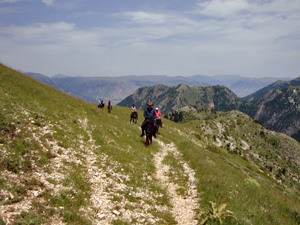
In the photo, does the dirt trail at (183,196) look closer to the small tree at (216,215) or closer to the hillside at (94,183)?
the hillside at (94,183)

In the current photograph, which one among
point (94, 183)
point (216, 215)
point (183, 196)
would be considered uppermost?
point (94, 183)

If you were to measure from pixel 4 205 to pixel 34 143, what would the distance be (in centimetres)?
484

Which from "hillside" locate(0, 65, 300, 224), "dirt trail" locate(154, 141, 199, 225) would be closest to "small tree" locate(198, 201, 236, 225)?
"hillside" locate(0, 65, 300, 224)

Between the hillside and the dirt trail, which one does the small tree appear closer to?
the hillside

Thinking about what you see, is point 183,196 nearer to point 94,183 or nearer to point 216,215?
point 216,215

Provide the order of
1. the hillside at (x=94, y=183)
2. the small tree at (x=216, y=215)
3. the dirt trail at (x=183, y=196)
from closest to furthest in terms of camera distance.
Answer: the hillside at (x=94, y=183)
the small tree at (x=216, y=215)
the dirt trail at (x=183, y=196)

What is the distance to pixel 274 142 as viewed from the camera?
11506cm

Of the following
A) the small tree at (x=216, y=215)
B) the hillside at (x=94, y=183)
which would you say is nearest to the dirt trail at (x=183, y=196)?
the hillside at (x=94, y=183)

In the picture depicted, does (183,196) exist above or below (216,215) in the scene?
below

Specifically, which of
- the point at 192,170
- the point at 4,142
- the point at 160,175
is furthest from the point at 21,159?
the point at 192,170

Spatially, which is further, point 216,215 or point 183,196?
point 183,196

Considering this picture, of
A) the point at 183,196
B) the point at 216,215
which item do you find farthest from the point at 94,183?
the point at 216,215

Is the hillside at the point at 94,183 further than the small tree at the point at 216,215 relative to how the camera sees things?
No

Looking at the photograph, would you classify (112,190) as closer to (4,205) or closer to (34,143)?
(4,205)
